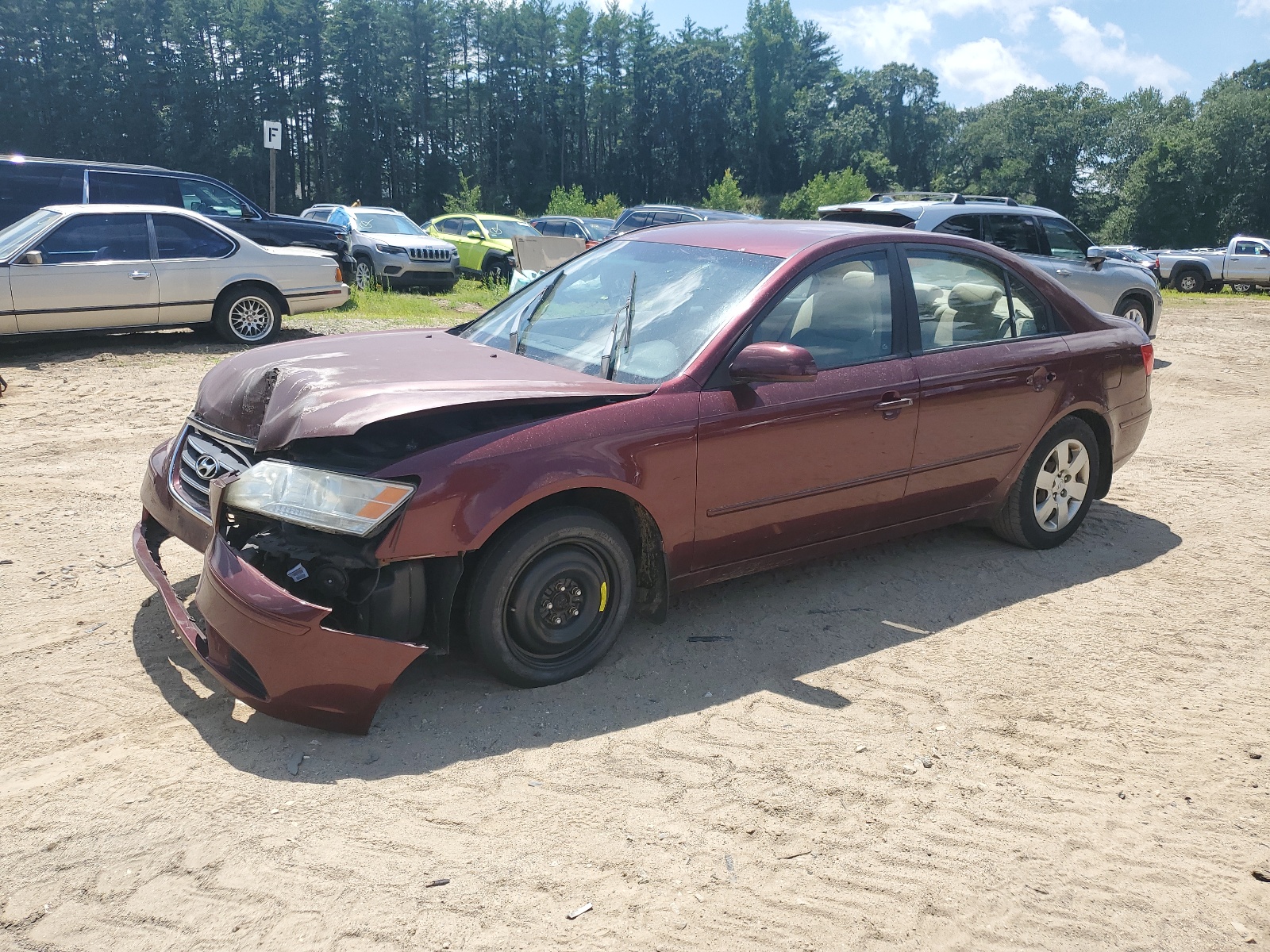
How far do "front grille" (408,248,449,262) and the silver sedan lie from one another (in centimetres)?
594

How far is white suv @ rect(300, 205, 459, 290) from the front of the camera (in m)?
17.3

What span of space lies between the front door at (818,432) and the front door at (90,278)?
27.6 feet

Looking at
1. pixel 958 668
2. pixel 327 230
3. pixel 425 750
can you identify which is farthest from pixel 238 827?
pixel 327 230

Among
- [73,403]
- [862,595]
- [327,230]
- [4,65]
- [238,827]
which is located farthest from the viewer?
[4,65]

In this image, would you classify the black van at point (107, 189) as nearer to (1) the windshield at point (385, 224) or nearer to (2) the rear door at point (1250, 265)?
(1) the windshield at point (385, 224)

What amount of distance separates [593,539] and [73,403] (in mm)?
6247

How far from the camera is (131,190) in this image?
38.3ft

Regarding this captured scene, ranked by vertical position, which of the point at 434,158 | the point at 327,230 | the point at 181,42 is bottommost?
the point at 327,230

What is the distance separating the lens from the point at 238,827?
2867 mm

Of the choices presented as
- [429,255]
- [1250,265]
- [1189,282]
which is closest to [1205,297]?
[1189,282]

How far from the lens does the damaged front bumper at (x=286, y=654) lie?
315 centimetres

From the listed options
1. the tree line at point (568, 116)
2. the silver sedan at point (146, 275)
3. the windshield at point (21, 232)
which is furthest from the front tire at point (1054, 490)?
the tree line at point (568, 116)

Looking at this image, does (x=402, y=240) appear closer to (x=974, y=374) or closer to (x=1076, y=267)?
(x=1076, y=267)

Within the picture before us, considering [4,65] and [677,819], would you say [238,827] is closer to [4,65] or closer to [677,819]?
[677,819]
